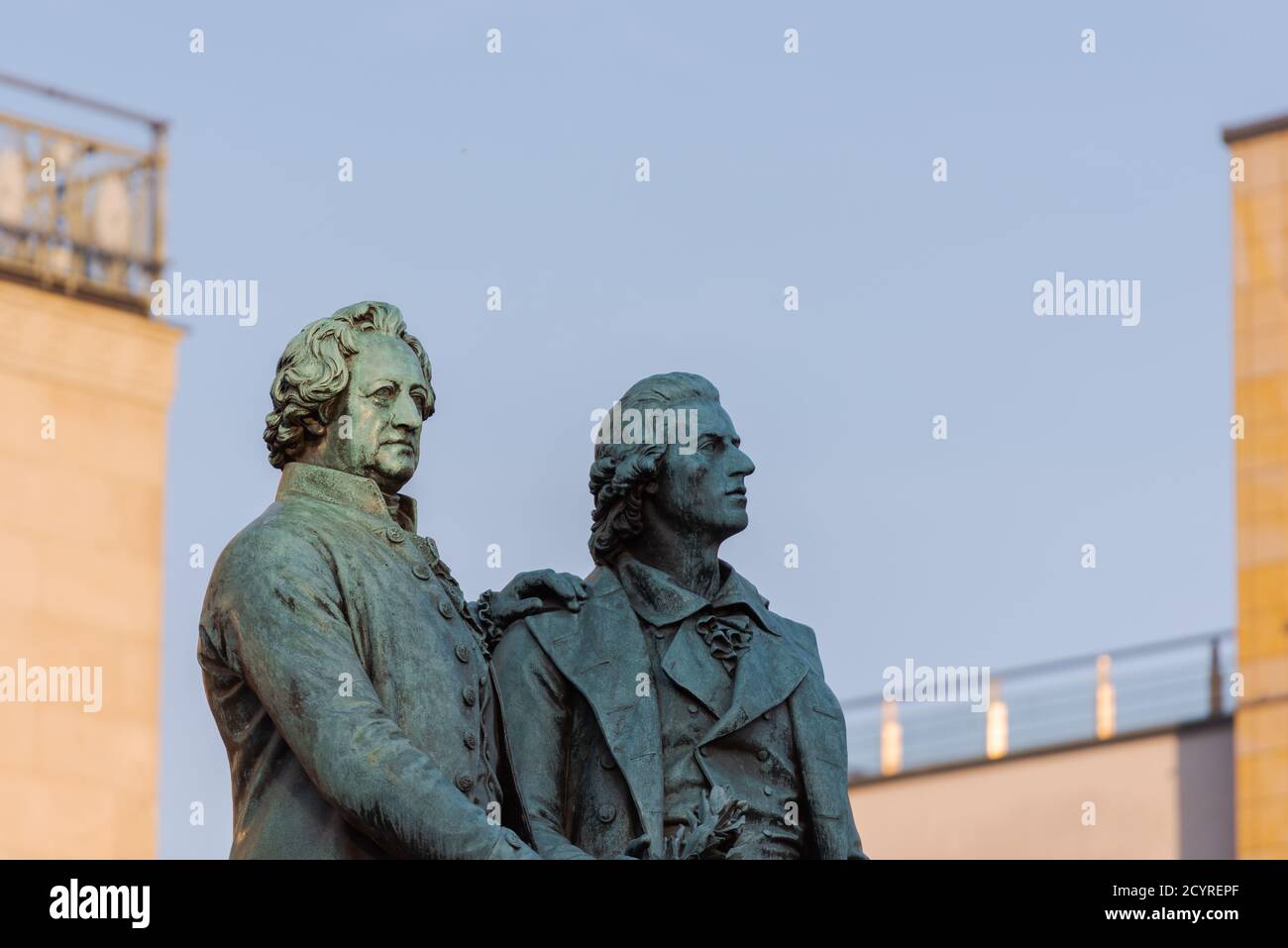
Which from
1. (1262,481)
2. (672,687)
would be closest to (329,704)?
(672,687)

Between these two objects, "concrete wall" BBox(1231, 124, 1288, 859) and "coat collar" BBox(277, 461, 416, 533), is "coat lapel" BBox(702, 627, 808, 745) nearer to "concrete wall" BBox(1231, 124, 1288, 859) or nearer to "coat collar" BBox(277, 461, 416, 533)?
"coat collar" BBox(277, 461, 416, 533)

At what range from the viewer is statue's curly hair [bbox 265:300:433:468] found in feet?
58.2

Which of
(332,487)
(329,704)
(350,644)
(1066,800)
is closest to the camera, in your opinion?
(329,704)

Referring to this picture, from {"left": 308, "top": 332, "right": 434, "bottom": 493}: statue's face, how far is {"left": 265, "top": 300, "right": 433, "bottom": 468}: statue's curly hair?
50mm

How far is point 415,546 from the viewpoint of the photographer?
1789 cm

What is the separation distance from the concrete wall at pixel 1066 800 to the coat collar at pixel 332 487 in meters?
26.4

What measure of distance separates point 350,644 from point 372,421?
949 mm

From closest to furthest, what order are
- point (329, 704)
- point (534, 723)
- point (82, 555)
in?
point (329, 704), point (534, 723), point (82, 555)

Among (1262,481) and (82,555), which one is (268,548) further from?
(1262,481)

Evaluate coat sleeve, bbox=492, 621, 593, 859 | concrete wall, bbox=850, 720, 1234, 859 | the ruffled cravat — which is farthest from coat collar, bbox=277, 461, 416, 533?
concrete wall, bbox=850, 720, 1234, 859

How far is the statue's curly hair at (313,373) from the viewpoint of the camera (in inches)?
699

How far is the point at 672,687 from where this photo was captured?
18.6 metres
